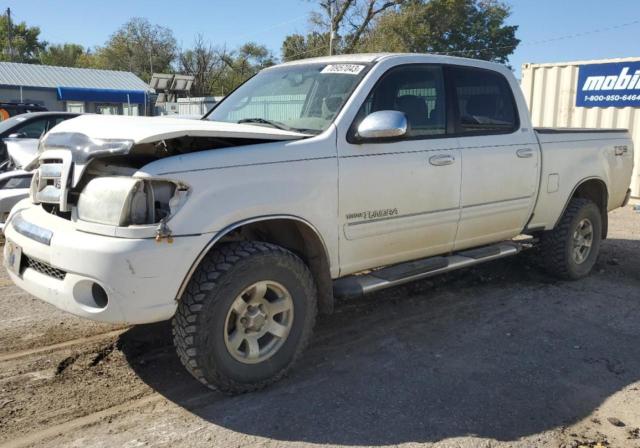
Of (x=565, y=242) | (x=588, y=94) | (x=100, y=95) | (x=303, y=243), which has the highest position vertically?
(x=100, y=95)

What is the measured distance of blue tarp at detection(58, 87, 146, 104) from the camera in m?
35.9

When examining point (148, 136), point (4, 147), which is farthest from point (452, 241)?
point (4, 147)

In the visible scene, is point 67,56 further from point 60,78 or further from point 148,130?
point 148,130

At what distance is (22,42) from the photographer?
66500mm

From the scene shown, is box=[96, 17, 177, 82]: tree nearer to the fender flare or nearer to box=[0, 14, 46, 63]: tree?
box=[0, 14, 46, 63]: tree

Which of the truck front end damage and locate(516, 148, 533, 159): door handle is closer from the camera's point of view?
the truck front end damage

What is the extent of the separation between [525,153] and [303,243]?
244 centimetres

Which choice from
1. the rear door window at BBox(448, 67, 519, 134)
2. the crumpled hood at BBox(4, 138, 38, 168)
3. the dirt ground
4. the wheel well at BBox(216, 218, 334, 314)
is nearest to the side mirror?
the wheel well at BBox(216, 218, 334, 314)

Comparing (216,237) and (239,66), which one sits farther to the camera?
(239,66)

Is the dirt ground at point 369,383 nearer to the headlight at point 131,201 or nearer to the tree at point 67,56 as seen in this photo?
the headlight at point 131,201

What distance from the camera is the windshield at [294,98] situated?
13.5 ft

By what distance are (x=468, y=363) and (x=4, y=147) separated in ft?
26.3

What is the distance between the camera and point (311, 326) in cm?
376

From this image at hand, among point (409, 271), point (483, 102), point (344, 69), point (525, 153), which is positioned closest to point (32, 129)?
point (344, 69)
